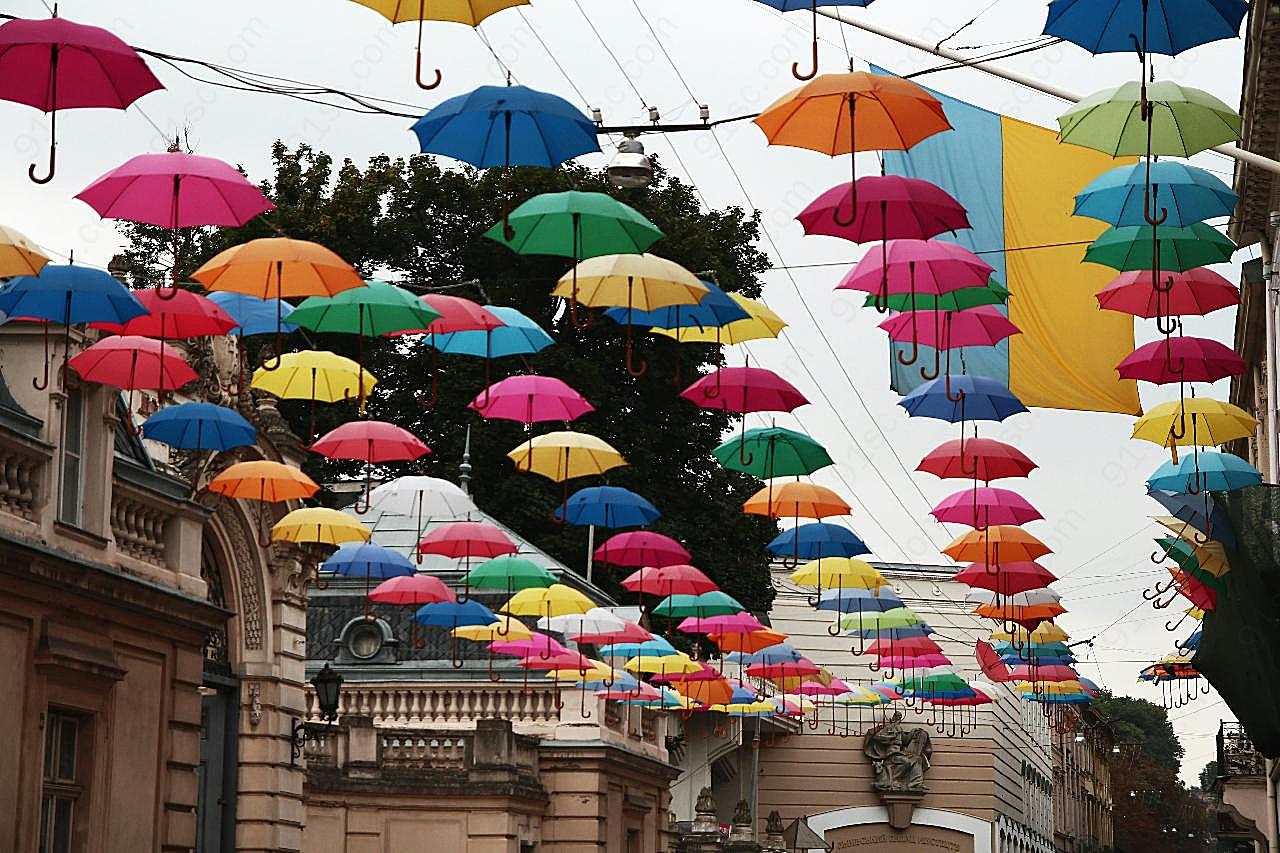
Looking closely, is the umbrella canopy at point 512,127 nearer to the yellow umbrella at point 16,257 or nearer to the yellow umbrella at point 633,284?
the yellow umbrella at point 633,284

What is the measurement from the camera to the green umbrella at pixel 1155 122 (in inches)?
512

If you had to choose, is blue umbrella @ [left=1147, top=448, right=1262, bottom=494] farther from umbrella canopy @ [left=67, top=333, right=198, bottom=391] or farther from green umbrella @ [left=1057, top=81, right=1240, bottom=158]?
umbrella canopy @ [left=67, top=333, right=198, bottom=391]

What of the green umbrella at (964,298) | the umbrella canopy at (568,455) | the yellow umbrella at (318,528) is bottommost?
the yellow umbrella at (318,528)

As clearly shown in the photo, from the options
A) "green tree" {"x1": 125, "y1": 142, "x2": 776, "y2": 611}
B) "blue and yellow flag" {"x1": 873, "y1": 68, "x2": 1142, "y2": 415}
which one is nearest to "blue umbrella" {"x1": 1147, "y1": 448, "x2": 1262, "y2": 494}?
"blue and yellow flag" {"x1": 873, "y1": 68, "x2": 1142, "y2": 415}

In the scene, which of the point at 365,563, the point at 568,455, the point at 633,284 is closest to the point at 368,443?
the point at 568,455

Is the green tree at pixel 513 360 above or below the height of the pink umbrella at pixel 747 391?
above

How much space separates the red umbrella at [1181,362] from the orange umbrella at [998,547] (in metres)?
6.12

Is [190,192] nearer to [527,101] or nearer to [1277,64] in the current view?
[527,101]

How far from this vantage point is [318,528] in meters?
20.5

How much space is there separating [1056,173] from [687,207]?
2270cm

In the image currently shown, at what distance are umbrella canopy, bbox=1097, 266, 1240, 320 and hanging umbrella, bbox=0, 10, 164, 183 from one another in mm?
7617

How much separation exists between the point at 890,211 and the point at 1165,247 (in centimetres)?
229

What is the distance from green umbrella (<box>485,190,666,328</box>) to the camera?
14391mm

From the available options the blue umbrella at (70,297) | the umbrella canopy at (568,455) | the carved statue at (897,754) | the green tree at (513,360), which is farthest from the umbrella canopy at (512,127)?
the carved statue at (897,754)
